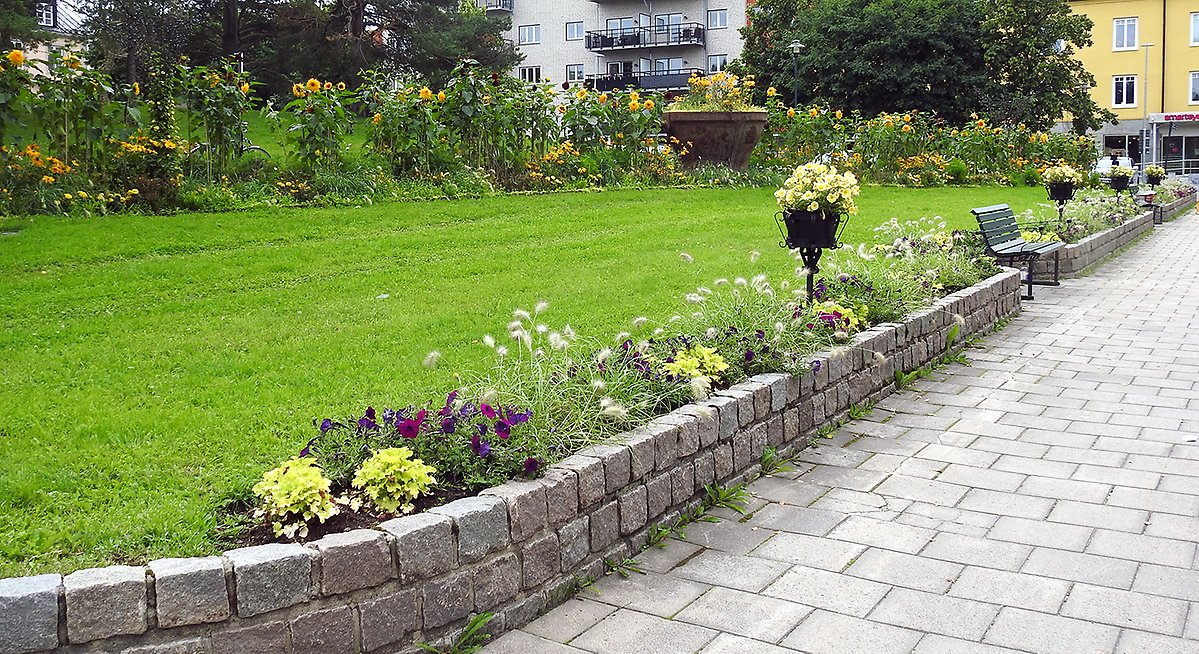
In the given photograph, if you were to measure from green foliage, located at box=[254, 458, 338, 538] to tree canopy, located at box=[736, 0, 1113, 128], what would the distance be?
29745 mm

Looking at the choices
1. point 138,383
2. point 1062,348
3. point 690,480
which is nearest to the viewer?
point 690,480

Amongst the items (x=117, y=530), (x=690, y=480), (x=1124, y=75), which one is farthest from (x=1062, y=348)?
(x=1124, y=75)

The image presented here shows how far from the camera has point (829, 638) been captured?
343 cm

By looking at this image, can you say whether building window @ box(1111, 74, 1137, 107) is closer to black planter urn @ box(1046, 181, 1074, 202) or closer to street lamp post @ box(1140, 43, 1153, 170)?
street lamp post @ box(1140, 43, 1153, 170)

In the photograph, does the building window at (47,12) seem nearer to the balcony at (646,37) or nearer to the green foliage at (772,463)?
the balcony at (646,37)

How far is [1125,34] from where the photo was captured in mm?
48312

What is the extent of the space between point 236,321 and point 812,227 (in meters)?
3.51

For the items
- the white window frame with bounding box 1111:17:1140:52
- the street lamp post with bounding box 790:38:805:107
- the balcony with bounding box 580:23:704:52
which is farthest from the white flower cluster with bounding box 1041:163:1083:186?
the balcony with bounding box 580:23:704:52

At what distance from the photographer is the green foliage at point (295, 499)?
3297 millimetres

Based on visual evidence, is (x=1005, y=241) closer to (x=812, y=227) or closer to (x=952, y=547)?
(x=812, y=227)

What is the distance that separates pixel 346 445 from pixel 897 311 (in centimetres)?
421

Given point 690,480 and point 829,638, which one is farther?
point 690,480

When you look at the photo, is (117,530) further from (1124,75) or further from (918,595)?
(1124,75)

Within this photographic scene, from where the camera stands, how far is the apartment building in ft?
188
